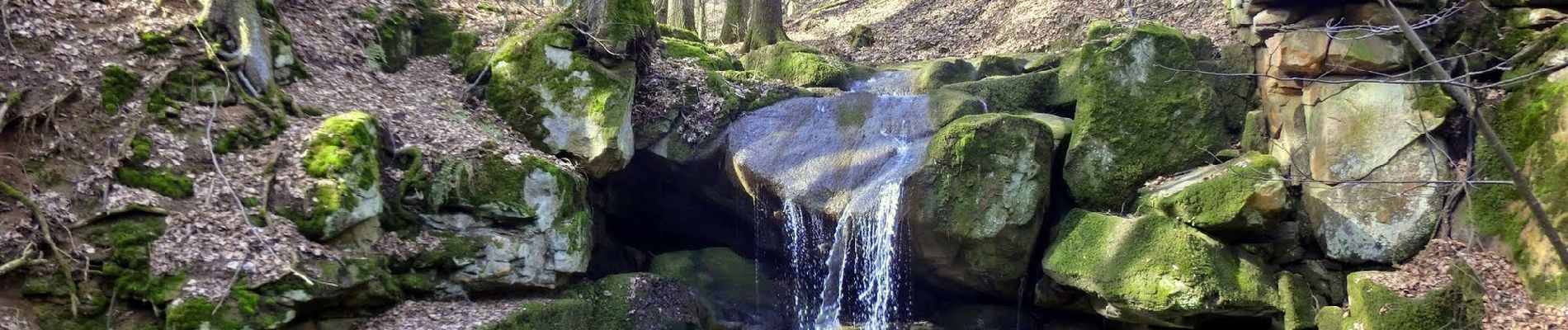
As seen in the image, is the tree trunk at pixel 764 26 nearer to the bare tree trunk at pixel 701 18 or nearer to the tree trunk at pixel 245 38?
the bare tree trunk at pixel 701 18

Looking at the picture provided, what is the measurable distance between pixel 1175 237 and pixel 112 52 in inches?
367

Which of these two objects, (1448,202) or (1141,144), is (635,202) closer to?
(1141,144)

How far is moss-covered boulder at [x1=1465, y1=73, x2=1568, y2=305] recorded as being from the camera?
Result: 6.91 m

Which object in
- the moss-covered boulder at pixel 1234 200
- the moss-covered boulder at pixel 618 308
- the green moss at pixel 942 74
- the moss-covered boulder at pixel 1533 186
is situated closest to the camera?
the moss-covered boulder at pixel 1533 186

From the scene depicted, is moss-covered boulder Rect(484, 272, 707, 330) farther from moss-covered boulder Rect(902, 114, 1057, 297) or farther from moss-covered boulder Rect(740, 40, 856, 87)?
moss-covered boulder Rect(740, 40, 856, 87)

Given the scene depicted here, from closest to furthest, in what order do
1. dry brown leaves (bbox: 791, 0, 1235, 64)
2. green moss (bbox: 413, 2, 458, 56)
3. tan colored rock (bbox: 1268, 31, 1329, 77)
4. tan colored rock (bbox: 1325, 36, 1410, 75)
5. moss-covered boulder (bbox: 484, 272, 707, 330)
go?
moss-covered boulder (bbox: 484, 272, 707, 330), tan colored rock (bbox: 1325, 36, 1410, 75), tan colored rock (bbox: 1268, 31, 1329, 77), green moss (bbox: 413, 2, 458, 56), dry brown leaves (bbox: 791, 0, 1235, 64)

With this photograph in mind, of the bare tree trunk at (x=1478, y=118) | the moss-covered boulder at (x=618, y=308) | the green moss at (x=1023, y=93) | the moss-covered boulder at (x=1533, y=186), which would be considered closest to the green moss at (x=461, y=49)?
the moss-covered boulder at (x=618, y=308)

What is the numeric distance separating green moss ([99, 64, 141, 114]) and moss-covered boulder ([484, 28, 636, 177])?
3.20m

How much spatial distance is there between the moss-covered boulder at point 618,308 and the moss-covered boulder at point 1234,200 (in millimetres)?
4693

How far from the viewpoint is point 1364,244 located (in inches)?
308

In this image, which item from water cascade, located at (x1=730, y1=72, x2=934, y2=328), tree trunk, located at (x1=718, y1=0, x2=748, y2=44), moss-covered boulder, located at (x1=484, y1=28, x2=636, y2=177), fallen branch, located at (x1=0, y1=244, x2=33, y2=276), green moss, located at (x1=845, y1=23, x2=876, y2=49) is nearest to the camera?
fallen branch, located at (x1=0, y1=244, x2=33, y2=276)

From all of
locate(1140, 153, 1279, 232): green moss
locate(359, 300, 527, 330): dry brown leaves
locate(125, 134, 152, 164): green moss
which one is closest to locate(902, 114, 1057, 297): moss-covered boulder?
locate(1140, 153, 1279, 232): green moss

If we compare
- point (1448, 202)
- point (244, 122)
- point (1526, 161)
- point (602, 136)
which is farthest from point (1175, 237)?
point (244, 122)

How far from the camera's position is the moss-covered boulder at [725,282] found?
979 centimetres
